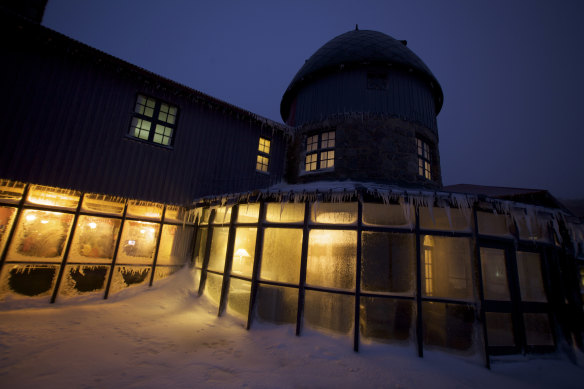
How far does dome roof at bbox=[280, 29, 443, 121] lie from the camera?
10.4 m

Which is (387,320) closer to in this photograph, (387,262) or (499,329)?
(387,262)

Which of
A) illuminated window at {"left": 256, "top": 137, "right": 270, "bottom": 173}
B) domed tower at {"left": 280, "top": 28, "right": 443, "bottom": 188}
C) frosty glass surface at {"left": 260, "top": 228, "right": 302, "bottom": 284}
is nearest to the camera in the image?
frosty glass surface at {"left": 260, "top": 228, "right": 302, "bottom": 284}

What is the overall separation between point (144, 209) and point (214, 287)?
3.98 metres

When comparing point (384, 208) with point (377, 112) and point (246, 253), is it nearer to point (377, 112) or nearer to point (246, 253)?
Answer: point (246, 253)

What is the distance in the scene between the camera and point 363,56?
10.5 metres

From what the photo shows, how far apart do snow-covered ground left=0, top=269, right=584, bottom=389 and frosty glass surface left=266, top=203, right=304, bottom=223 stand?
272 centimetres

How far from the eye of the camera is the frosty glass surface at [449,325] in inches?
214

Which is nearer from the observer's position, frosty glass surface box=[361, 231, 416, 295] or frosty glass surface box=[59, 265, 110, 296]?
frosty glass surface box=[361, 231, 416, 295]

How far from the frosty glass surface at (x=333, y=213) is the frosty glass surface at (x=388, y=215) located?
321 mm

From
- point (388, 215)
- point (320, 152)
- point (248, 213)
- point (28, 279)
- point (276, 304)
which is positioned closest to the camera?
point (388, 215)

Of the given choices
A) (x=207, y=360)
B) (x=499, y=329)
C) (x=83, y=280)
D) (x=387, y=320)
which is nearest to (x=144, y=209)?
(x=83, y=280)

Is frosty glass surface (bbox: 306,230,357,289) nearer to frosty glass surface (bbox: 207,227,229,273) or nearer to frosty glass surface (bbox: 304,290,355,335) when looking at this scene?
frosty glass surface (bbox: 304,290,355,335)

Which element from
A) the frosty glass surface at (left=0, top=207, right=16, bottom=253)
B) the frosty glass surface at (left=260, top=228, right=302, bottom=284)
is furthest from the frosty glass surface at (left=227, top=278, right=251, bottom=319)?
the frosty glass surface at (left=0, top=207, right=16, bottom=253)

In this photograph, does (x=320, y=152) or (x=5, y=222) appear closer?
(x=5, y=222)
